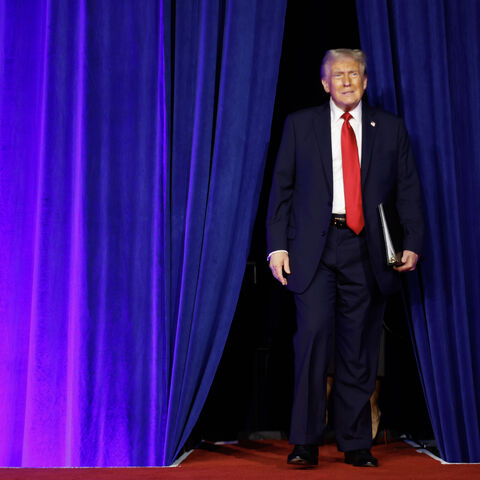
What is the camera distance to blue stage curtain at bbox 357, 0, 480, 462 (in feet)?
9.07

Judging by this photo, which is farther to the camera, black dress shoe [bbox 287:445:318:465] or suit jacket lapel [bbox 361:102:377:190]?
suit jacket lapel [bbox 361:102:377:190]

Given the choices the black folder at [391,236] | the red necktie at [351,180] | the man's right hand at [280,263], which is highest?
the red necktie at [351,180]

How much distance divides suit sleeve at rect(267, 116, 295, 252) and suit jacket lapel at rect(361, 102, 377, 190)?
279 mm

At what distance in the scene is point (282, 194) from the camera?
270 centimetres

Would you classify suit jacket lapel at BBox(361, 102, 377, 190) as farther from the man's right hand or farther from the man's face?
the man's right hand

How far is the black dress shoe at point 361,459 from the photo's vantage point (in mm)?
2555

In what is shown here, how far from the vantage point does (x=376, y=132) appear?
2.71 m

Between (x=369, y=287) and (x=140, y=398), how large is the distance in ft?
3.32

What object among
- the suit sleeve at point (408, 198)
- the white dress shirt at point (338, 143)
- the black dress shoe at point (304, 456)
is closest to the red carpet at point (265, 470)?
the black dress shoe at point (304, 456)

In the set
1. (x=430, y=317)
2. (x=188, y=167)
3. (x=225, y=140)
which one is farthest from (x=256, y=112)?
(x=430, y=317)

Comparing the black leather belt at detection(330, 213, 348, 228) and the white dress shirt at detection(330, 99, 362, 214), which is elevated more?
the white dress shirt at detection(330, 99, 362, 214)

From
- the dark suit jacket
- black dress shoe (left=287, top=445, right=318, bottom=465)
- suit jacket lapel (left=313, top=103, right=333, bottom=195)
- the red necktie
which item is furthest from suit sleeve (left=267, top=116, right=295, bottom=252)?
black dress shoe (left=287, top=445, right=318, bottom=465)

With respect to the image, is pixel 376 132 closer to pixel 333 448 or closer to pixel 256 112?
pixel 256 112

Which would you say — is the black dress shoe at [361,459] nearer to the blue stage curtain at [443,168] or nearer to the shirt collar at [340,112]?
the blue stage curtain at [443,168]
